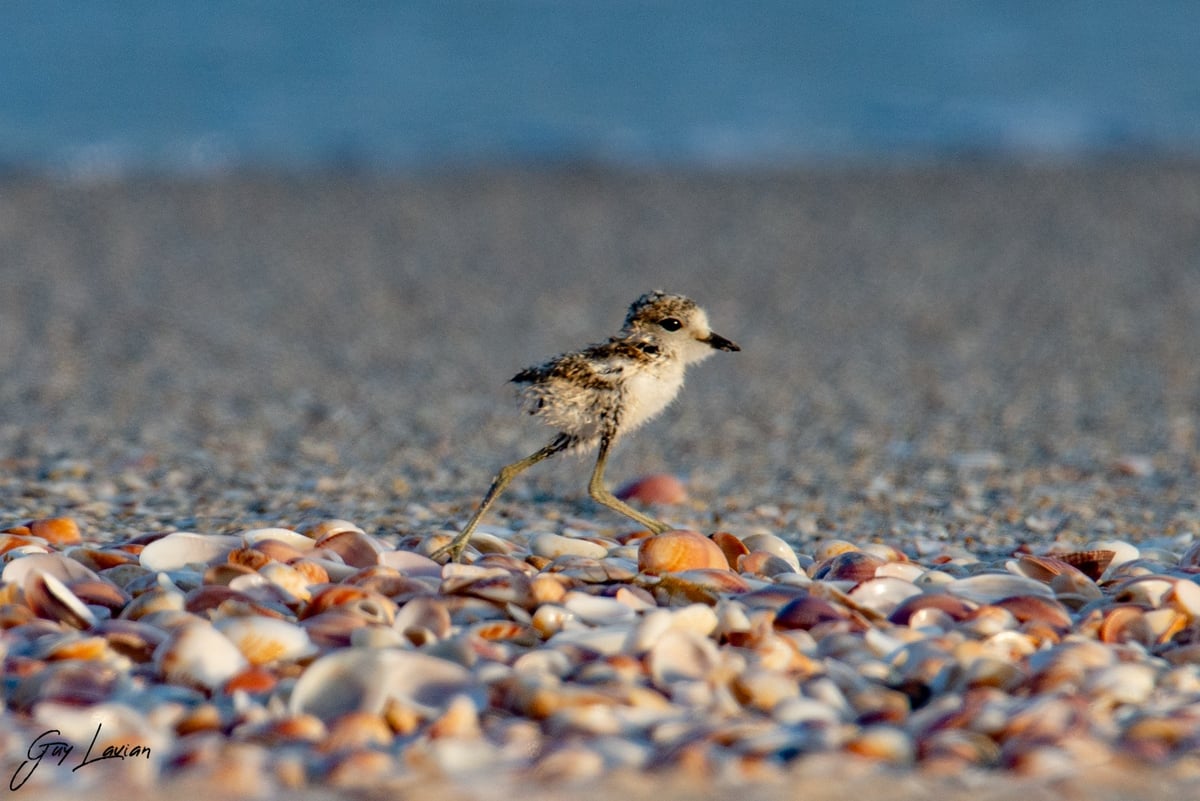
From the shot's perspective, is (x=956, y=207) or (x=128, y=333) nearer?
(x=128, y=333)

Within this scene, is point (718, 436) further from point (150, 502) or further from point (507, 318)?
point (507, 318)

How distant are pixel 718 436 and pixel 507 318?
8.15 feet

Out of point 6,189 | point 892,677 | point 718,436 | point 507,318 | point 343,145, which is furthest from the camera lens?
point 343,145

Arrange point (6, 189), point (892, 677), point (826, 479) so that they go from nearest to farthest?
point (892, 677)
point (826, 479)
point (6, 189)

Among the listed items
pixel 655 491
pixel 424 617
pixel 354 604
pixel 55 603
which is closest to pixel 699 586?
pixel 424 617

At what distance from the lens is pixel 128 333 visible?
6.91m

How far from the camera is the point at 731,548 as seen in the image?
3279 millimetres

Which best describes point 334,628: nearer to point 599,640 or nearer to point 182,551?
point 599,640

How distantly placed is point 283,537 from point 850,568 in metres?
1.19

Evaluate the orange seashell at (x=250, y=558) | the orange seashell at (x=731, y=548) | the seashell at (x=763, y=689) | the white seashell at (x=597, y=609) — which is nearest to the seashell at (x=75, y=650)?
the orange seashell at (x=250, y=558)

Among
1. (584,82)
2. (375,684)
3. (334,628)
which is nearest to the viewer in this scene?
(375,684)

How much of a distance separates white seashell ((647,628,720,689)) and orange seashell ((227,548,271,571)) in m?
0.88

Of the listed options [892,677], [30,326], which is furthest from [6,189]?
[892,677]

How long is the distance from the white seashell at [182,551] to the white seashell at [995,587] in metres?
1.47
